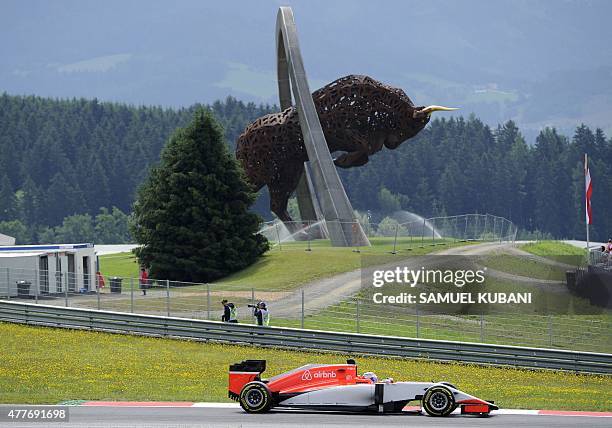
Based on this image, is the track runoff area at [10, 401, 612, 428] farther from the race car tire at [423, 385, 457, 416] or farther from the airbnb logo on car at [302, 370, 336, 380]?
the airbnb logo on car at [302, 370, 336, 380]

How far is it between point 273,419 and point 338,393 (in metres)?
1.59

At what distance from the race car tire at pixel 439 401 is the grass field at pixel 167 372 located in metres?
3.59

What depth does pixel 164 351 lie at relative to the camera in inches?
1459

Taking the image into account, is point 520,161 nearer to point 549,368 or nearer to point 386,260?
point 386,260

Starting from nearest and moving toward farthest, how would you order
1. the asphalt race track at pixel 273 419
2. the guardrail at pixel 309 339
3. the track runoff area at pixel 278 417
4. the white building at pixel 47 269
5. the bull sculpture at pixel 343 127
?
the asphalt race track at pixel 273 419
the track runoff area at pixel 278 417
the guardrail at pixel 309 339
the white building at pixel 47 269
the bull sculpture at pixel 343 127

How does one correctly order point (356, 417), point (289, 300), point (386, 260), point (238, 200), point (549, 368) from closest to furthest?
point (356, 417), point (549, 368), point (289, 300), point (386, 260), point (238, 200)

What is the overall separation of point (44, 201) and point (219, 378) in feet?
493

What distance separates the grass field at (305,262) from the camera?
51.2m

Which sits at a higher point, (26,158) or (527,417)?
A: (26,158)

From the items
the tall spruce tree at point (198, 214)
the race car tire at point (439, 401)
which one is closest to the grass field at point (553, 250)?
the tall spruce tree at point (198, 214)

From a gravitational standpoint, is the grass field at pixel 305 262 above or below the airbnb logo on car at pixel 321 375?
above

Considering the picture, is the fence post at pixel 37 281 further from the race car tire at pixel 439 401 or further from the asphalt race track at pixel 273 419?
the race car tire at pixel 439 401

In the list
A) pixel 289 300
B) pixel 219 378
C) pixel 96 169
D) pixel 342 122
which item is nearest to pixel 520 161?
pixel 96 169

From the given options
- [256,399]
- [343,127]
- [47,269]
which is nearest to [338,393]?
[256,399]
